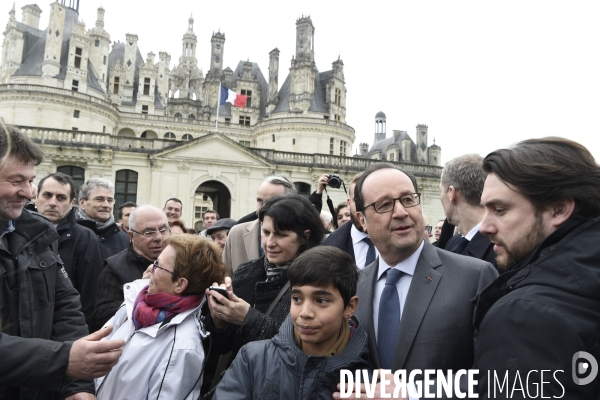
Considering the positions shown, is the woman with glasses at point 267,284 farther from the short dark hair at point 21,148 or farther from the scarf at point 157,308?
the short dark hair at point 21,148

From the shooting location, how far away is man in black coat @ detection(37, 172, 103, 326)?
187 inches

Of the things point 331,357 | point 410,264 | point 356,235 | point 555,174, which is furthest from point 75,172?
point 555,174

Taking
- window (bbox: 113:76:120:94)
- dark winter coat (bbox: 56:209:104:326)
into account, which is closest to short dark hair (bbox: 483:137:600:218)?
dark winter coat (bbox: 56:209:104:326)

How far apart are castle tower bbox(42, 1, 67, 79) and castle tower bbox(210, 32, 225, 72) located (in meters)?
19.5

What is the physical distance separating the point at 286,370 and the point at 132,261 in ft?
8.40

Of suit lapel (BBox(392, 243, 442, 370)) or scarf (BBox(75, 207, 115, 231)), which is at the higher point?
scarf (BBox(75, 207, 115, 231))

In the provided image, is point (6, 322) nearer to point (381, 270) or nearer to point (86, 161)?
point (381, 270)

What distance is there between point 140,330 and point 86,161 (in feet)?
78.1

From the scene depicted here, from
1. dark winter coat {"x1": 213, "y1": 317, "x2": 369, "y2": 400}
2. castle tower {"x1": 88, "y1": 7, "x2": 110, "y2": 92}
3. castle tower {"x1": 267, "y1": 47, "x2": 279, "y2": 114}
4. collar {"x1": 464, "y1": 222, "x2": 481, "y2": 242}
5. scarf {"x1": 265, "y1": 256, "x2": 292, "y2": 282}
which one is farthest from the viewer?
castle tower {"x1": 267, "y1": 47, "x2": 279, "y2": 114}

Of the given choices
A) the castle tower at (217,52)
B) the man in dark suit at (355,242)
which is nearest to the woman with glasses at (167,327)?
the man in dark suit at (355,242)

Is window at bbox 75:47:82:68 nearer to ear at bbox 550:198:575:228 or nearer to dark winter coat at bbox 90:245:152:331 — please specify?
dark winter coat at bbox 90:245:152:331

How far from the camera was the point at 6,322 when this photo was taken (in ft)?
9.21

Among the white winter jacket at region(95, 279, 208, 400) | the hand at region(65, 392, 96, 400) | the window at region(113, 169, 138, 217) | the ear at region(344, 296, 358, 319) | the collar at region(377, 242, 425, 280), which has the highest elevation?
the window at region(113, 169, 138, 217)

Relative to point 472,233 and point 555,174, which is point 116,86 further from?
point 555,174
